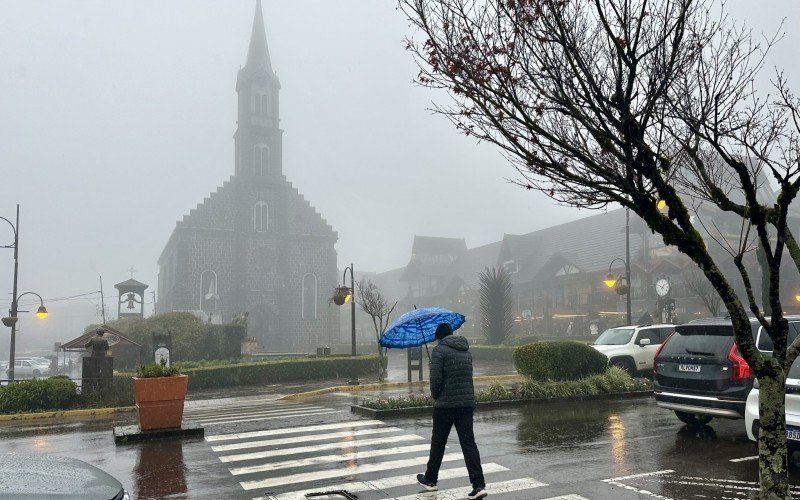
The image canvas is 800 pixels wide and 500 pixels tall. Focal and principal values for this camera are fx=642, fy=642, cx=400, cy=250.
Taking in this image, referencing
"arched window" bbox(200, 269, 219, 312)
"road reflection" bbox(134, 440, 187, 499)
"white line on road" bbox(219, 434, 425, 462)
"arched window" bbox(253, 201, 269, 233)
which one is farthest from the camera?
"arched window" bbox(253, 201, 269, 233)

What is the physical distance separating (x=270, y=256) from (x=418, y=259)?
2875 centimetres

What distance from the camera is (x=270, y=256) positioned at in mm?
64750

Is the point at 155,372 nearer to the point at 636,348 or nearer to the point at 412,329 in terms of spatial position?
the point at 412,329

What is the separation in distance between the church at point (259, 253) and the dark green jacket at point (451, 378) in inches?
2165

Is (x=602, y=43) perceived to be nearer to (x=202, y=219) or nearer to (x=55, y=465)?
(x=55, y=465)

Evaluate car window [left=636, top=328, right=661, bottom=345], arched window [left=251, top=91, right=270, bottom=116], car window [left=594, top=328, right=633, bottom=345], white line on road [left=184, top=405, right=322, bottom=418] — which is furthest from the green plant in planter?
arched window [left=251, top=91, right=270, bottom=116]

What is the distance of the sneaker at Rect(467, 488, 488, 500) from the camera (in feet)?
22.2

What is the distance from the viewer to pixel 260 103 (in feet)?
231

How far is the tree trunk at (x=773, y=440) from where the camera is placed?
5211 mm

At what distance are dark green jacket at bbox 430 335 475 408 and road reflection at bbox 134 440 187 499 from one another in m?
3.11

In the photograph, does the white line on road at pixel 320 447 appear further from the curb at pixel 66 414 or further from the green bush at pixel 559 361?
the curb at pixel 66 414

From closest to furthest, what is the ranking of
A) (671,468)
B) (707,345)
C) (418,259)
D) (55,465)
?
(55,465) → (671,468) → (707,345) → (418,259)

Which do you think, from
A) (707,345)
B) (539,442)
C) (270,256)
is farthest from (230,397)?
(270,256)

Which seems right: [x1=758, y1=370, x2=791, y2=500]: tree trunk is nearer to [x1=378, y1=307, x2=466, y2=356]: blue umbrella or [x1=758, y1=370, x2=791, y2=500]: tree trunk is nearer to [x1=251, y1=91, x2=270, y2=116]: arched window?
[x1=378, y1=307, x2=466, y2=356]: blue umbrella
